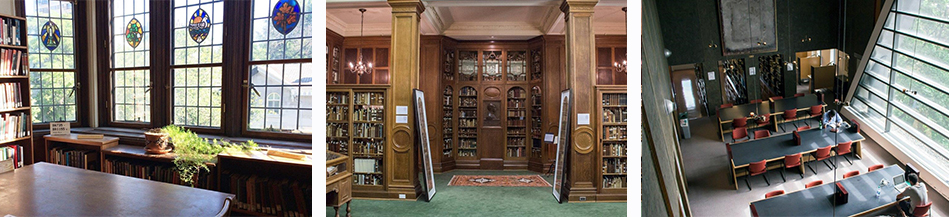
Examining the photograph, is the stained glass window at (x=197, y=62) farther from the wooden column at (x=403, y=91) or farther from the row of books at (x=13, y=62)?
the wooden column at (x=403, y=91)

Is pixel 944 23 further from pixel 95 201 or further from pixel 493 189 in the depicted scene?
pixel 493 189

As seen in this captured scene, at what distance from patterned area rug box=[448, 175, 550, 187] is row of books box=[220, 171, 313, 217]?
10.1ft

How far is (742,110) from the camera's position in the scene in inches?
56.2

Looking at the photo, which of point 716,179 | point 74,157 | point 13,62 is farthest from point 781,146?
point 13,62

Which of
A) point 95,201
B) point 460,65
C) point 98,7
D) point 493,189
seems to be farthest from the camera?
point 460,65

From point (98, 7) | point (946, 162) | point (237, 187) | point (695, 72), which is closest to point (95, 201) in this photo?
point (237, 187)

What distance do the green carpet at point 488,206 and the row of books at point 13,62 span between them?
2.54m

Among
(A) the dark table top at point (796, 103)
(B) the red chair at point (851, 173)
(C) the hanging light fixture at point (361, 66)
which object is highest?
(C) the hanging light fixture at point (361, 66)

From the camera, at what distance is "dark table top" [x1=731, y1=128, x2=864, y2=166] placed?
3.92ft

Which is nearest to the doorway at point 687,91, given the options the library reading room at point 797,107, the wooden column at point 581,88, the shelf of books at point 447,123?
the library reading room at point 797,107

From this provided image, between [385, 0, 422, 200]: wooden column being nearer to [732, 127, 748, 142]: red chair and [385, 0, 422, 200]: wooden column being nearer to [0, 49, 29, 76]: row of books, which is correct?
[0, 49, 29, 76]: row of books

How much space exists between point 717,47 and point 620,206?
3.59 meters

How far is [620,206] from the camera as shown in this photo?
4730 mm

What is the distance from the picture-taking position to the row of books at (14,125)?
1774 millimetres
